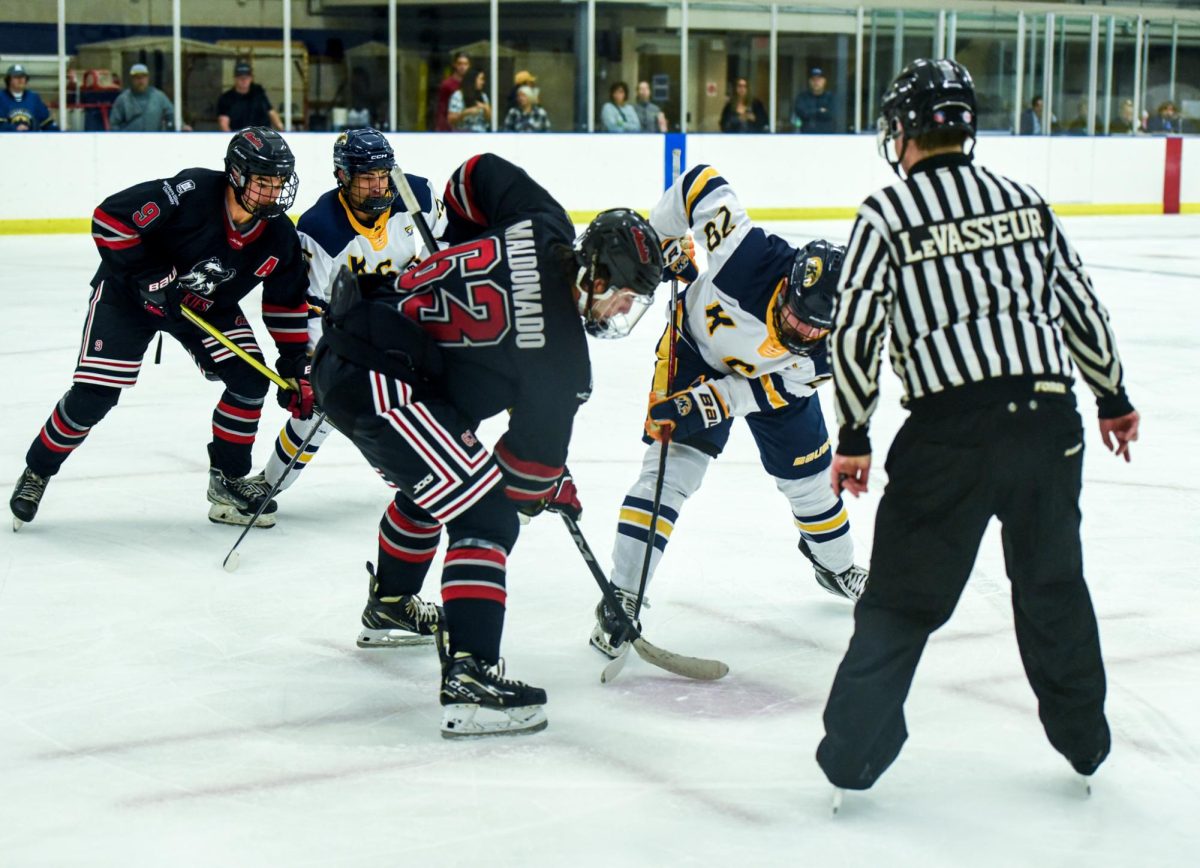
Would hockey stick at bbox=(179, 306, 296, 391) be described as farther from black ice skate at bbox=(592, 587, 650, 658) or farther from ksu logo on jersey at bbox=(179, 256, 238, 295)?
black ice skate at bbox=(592, 587, 650, 658)

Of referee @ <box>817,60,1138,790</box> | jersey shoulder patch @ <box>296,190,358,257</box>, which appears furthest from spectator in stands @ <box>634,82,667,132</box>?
referee @ <box>817,60,1138,790</box>

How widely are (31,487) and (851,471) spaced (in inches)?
99.6

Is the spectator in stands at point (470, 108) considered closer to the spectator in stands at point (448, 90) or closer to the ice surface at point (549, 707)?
the spectator in stands at point (448, 90)

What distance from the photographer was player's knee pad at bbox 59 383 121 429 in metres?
3.92

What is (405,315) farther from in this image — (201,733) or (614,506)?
(614,506)

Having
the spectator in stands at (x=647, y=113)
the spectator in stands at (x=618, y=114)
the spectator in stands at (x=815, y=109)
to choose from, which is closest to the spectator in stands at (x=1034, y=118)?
the spectator in stands at (x=815, y=109)

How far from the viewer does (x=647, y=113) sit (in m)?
13.4

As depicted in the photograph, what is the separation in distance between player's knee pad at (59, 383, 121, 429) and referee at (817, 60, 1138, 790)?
2.36 m

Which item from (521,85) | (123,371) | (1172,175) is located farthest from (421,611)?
(1172,175)

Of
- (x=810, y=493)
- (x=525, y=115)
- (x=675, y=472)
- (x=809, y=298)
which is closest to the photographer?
(x=809, y=298)

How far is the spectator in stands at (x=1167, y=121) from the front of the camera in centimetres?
1617

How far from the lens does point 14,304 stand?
7789mm

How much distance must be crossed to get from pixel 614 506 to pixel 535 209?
1582 mm

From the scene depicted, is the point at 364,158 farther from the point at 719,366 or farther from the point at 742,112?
the point at 742,112
